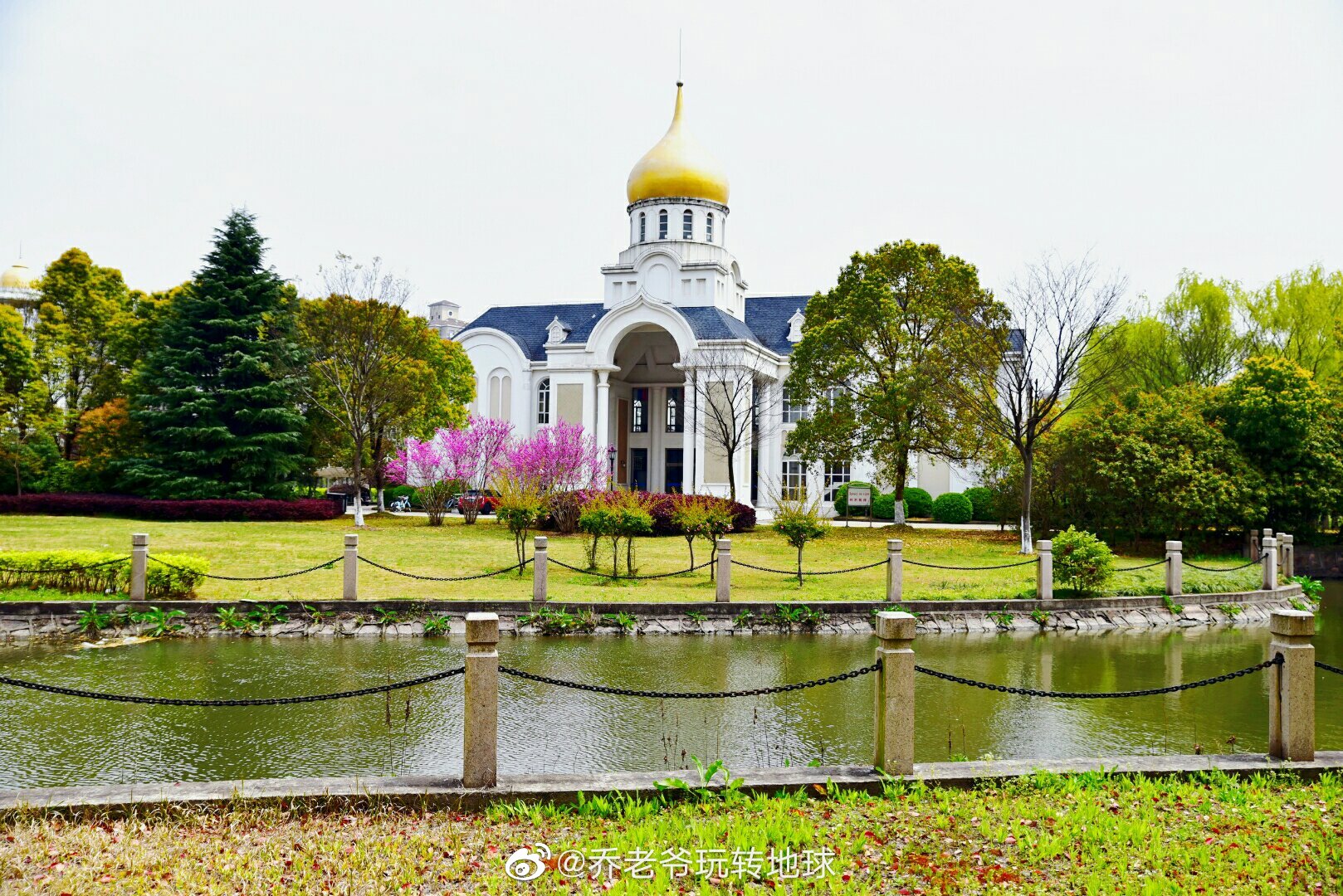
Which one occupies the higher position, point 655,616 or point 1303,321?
point 1303,321

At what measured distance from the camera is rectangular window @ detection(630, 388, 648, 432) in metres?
45.1

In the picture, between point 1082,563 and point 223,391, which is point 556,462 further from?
point 1082,563

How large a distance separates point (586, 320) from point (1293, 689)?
134ft

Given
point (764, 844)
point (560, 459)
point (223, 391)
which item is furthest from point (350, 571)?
point (223, 391)

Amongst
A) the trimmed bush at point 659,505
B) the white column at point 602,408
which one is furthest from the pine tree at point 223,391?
the white column at point 602,408

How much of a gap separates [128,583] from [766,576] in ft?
32.7

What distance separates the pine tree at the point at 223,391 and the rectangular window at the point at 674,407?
17.6 metres

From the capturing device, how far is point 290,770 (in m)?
6.75

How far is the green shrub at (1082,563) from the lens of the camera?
1501 centimetres

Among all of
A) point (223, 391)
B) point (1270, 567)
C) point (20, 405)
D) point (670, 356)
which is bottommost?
point (1270, 567)

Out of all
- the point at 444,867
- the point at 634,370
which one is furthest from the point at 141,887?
the point at 634,370

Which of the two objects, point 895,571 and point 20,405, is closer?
point 895,571

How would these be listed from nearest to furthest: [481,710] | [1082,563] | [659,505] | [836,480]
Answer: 1. [481,710]
2. [1082,563]
3. [659,505]
4. [836,480]

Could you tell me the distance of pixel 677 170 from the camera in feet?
136
